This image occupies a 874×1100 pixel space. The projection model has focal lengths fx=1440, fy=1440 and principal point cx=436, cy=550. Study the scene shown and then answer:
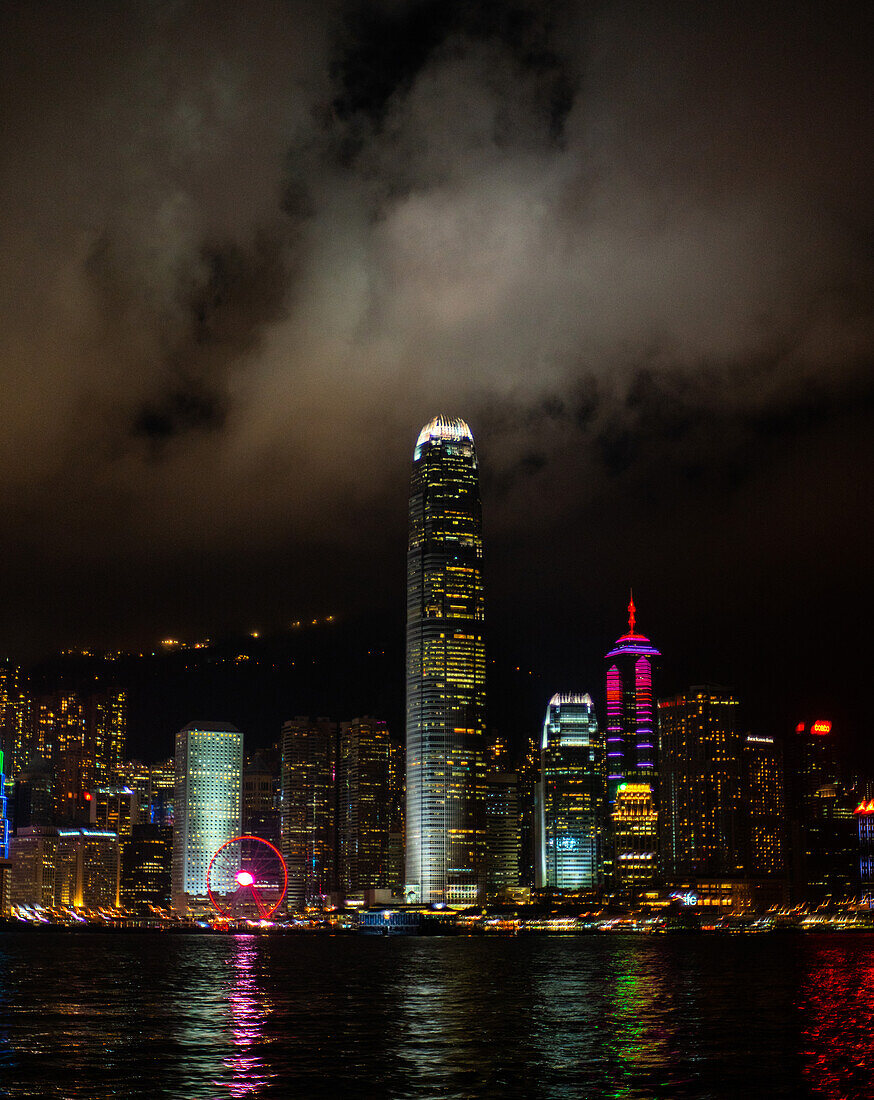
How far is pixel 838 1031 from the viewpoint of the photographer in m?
82.3

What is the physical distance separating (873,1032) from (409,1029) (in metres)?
26.4

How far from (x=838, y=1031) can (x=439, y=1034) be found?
75.2ft

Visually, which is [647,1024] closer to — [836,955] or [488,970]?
[488,970]

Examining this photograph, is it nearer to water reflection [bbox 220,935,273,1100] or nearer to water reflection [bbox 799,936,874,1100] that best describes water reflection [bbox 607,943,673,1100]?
water reflection [bbox 799,936,874,1100]

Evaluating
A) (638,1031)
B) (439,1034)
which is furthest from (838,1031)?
(439,1034)

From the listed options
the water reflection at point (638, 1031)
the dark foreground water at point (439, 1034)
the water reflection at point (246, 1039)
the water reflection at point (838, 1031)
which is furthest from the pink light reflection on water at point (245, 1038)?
the water reflection at point (838, 1031)

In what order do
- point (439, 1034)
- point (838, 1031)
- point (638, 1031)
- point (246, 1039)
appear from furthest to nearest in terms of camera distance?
point (838, 1031), point (638, 1031), point (439, 1034), point (246, 1039)

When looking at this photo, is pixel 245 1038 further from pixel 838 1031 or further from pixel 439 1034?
pixel 838 1031

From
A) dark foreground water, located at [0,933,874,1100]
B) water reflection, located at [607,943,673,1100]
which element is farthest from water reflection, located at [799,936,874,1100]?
water reflection, located at [607,943,673,1100]

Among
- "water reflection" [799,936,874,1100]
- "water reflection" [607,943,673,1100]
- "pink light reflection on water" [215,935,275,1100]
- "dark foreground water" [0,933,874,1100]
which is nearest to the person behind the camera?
"pink light reflection on water" [215,935,275,1100]

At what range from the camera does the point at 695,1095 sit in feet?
190

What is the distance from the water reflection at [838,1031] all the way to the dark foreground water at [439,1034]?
0.19 metres

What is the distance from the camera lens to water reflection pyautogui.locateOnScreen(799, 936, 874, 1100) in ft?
203

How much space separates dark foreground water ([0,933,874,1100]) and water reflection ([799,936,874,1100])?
19cm
